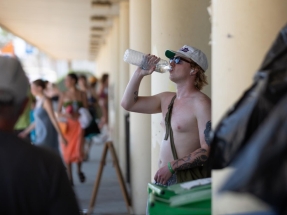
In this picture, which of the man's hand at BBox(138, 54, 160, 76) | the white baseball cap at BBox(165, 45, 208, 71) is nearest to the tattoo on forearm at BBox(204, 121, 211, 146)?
the white baseball cap at BBox(165, 45, 208, 71)

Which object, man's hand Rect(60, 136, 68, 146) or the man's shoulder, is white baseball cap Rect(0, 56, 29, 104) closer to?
the man's shoulder

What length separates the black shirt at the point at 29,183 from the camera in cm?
246

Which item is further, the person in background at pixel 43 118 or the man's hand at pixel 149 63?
the person in background at pixel 43 118

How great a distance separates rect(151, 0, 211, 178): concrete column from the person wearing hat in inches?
145

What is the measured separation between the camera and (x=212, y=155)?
2439 mm

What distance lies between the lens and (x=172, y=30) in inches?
247

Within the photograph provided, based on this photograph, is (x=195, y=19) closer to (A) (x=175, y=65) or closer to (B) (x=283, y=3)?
(A) (x=175, y=65)

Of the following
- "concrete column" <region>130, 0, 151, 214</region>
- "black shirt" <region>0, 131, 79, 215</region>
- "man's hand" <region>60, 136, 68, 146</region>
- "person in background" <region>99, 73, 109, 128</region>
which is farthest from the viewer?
"person in background" <region>99, 73, 109, 128</region>

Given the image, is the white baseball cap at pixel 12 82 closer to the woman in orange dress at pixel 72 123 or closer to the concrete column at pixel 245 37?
the concrete column at pixel 245 37

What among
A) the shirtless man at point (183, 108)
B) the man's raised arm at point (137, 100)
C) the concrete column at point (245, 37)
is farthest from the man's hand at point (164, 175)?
the concrete column at point (245, 37)

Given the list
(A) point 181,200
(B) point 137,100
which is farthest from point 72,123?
(A) point 181,200

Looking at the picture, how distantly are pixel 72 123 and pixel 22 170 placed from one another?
891 centimetres

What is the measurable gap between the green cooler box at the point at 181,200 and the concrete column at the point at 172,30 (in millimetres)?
2845

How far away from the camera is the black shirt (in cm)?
246
